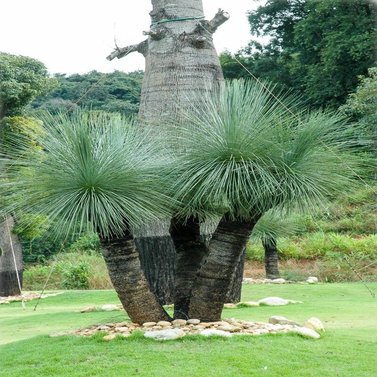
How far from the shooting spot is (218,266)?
6465mm

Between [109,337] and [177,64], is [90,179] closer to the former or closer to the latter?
[109,337]

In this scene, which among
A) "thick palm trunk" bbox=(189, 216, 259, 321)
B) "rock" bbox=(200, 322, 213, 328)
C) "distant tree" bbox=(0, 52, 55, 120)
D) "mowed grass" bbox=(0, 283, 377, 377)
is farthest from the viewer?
"distant tree" bbox=(0, 52, 55, 120)

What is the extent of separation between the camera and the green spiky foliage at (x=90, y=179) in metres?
5.91

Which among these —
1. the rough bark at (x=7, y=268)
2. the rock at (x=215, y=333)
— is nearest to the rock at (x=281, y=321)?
the rock at (x=215, y=333)

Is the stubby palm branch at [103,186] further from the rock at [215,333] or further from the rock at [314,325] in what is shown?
the rock at [314,325]

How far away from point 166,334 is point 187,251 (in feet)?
4.75

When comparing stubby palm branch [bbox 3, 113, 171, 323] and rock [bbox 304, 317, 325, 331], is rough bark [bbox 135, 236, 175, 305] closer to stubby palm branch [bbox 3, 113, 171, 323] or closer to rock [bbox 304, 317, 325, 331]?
stubby palm branch [bbox 3, 113, 171, 323]

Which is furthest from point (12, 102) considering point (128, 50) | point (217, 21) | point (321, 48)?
point (321, 48)

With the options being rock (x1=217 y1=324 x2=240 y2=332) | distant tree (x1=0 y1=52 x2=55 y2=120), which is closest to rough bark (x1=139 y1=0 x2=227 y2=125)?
rock (x1=217 y1=324 x2=240 y2=332)

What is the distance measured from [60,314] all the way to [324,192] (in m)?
4.58

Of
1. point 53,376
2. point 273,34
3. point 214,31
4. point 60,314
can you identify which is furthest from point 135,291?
point 273,34

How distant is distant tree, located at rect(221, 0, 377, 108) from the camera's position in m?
24.8

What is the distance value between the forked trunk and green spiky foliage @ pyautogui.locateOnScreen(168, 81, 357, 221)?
78 centimetres

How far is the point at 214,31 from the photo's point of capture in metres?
9.15
